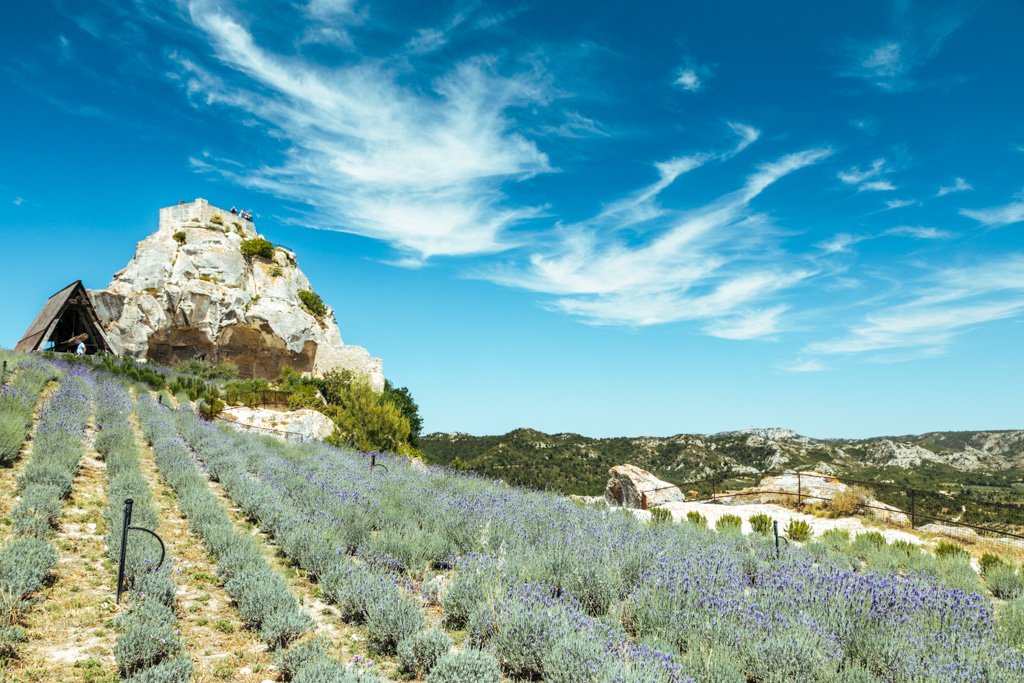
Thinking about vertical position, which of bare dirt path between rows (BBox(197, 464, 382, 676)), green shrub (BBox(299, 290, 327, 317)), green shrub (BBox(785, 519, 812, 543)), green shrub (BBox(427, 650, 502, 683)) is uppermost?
green shrub (BBox(299, 290, 327, 317))

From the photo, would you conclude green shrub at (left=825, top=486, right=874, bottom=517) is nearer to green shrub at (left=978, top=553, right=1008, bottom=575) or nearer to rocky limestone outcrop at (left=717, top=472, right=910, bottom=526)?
rocky limestone outcrop at (left=717, top=472, right=910, bottom=526)

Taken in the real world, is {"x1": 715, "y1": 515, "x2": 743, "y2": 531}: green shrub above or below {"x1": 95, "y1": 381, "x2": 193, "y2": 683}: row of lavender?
below

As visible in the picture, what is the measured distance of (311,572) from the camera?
6.15 m

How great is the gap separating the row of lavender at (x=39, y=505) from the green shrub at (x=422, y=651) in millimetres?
2925

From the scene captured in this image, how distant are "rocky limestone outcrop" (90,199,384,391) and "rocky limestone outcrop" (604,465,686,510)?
18855 mm

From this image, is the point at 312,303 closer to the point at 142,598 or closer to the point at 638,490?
the point at 638,490

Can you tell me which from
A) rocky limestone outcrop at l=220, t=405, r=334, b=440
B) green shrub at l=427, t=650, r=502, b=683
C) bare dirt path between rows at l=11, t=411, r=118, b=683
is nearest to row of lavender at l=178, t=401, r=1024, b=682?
green shrub at l=427, t=650, r=502, b=683

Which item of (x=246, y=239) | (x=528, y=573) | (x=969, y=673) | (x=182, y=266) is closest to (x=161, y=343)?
(x=182, y=266)

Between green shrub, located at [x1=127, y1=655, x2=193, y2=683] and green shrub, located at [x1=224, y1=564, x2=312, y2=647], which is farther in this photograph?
green shrub, located at [x1=224, y1=564, x2=312, y2=647]

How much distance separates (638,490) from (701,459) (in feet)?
104

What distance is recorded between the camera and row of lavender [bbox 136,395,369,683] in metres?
3.94

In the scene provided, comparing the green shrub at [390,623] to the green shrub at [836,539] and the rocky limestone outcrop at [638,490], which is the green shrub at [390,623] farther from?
the rocky limestone outcrop at [638,490]

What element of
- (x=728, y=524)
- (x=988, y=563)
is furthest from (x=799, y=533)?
(x=988, y=563)

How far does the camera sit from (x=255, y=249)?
38.2 metres
